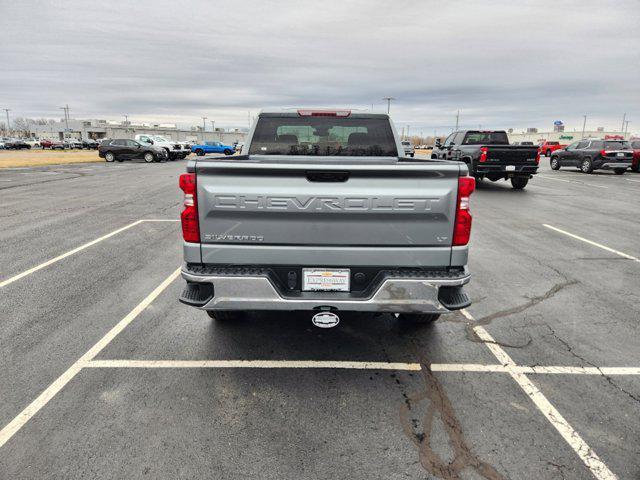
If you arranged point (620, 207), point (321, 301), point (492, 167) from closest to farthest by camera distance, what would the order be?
point (321, 301), point (620, 207), point (492, 167)

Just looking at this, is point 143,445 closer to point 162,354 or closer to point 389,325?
point 162,354

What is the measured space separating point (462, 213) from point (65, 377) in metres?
3.29

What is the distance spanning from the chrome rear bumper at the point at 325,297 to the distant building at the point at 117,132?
116m

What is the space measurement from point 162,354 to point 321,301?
5.28 feet

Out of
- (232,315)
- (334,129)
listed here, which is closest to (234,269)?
(232,315)

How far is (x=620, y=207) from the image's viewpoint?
1198cm

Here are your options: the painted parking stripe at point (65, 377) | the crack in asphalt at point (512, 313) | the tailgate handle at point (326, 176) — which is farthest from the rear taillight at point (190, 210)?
the crack in asphalt at point (512, 313)

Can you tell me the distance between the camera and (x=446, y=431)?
2727 millimetres

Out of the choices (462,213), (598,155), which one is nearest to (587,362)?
(462,213)

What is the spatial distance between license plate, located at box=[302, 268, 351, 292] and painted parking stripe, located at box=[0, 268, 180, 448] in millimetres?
1998

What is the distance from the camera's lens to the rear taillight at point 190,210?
9.71 feet

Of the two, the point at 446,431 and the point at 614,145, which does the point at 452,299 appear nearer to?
the point at 446,431

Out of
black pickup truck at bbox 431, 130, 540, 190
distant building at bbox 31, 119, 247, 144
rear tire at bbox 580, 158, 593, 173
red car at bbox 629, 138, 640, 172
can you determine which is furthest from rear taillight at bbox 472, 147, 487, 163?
distant building at bbox 31, 119, 247, 144

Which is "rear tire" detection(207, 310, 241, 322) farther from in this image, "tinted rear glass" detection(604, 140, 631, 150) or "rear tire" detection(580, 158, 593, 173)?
"rear tire" detection(580, 158, 593, 173)
